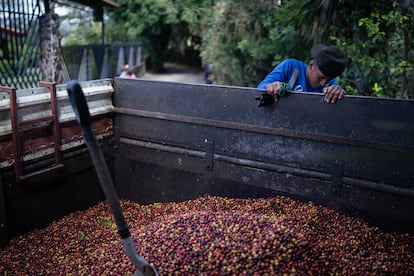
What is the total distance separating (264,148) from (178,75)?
20.5m

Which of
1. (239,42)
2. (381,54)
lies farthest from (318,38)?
(239,42)

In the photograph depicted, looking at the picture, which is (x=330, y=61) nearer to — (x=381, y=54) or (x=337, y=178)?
(x=337, y=178)

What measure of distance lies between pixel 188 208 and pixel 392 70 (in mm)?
3294

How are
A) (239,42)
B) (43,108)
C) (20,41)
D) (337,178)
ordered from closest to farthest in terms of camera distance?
1. (337,178)
2. (43,108)
3. (20,41)
4. (239,42)

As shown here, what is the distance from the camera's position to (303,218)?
3248 mm

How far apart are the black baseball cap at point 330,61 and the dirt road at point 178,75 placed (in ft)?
56.1

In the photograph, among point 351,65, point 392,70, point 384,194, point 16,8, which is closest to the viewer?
point 384,194

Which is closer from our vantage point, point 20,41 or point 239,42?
point 20,41

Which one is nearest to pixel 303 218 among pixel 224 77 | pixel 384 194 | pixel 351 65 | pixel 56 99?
pixel 384 194

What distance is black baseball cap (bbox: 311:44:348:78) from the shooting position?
3.64 metres

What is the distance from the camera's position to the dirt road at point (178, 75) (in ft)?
71.3

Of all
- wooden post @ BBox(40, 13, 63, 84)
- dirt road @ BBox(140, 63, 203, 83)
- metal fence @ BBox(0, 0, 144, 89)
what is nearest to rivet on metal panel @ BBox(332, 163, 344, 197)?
metal fence @ BBox(0, 0, 144, 89)

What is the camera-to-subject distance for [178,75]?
77.5ft

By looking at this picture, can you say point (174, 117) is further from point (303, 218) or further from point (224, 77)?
point (224, 77)
